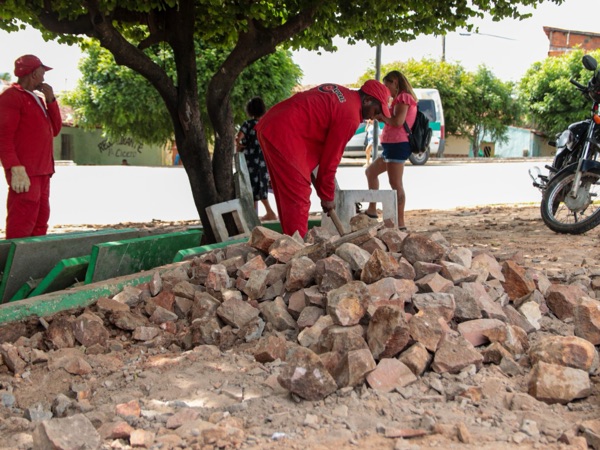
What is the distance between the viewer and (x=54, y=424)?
7.95 feet

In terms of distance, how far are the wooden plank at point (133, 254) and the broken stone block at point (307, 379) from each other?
2474mm

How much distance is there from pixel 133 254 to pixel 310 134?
5.40 ft

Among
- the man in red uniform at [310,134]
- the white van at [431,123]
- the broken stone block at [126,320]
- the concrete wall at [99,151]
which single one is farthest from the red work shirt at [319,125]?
the concrete wall at [99,151]

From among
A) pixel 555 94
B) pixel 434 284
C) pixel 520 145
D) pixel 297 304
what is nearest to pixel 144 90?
pixel 297 304

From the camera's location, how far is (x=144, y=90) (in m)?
21.1

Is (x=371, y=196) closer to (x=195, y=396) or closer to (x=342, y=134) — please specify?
(x=342, y=134)

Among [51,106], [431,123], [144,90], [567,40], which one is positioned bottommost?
[51,106]

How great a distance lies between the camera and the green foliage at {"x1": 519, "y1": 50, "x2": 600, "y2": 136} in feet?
124

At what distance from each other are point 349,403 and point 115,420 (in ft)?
3.03

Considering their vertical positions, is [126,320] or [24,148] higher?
[24,148]

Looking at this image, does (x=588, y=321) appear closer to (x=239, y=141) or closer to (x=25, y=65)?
(x=25, y=65)

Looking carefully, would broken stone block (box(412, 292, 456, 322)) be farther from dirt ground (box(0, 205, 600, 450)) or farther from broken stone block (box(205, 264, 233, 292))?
broken stone block (box(205, 264, 233, 292))

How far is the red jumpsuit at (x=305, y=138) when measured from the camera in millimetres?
4973

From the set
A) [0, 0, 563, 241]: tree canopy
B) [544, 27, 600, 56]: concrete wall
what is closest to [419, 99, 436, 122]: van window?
[0, 0, 563, 241]: tree canopy
